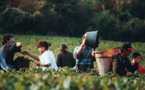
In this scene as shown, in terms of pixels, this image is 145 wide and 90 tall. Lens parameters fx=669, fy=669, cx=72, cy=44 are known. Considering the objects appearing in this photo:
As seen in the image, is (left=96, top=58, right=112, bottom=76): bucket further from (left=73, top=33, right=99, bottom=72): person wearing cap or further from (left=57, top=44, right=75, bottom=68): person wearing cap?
(left=57, top=44, right=75, bottom=68): person wearing cap

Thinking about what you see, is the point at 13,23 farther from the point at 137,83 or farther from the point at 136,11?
the point at 137,83

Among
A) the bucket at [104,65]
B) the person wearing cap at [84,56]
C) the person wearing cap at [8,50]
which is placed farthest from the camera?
the person wearing cap at [8,50]

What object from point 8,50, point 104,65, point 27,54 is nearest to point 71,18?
point 8,50

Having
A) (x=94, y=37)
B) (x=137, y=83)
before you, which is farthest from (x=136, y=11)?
(x=137, y=83)

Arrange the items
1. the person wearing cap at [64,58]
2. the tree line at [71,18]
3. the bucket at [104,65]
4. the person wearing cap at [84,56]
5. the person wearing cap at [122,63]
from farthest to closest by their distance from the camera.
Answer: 1. the tree line at [71,18]
2. the person wearing cap at [64,58]
3. the person wearing cap at [84,56]
4. the bucket at [104,65]
5. the person wearing cap at [122,63]

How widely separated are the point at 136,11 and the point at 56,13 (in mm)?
6924

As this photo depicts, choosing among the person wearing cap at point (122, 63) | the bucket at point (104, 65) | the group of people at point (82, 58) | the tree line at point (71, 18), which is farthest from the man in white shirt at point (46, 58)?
the tree line at point (71, 18)

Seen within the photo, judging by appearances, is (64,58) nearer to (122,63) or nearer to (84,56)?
(84,56)

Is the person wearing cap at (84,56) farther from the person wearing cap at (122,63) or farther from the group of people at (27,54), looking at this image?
the person wearing cap at (122,63)

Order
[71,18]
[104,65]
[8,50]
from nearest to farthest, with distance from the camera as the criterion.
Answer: [104,65] < [8,50] < [71,18]

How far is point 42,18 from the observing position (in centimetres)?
4362

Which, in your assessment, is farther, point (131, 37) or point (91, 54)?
point (131, 37)

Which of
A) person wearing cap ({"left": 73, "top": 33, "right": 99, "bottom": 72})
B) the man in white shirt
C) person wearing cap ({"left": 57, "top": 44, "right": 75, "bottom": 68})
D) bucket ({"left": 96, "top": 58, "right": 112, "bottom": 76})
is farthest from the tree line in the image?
bucket ({"left": 96, "top": 58, "right": 112, "bottom": 76})

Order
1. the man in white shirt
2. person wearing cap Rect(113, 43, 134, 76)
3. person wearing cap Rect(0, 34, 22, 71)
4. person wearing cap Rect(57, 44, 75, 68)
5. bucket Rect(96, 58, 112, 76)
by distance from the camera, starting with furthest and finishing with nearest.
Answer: person wearing cap Rect(57, 44, 75, 68), person wearing cap Rect(0, 34, 22, 71), the man in white shirt, bucket Rect(96, 58, 112, 76), person wearing cap Rect(113, 43, 134, 76)
